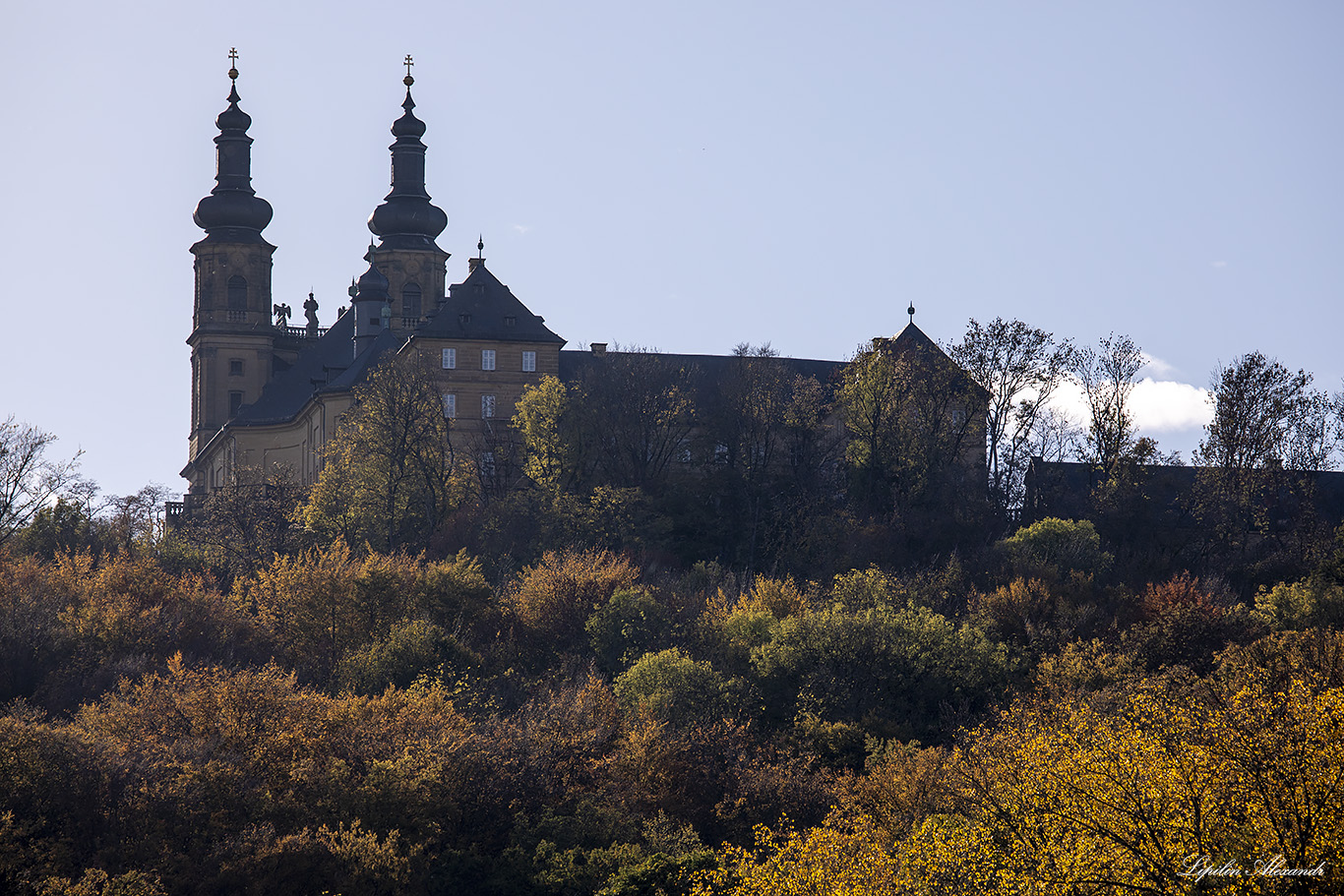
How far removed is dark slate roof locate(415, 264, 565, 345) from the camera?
70688mm

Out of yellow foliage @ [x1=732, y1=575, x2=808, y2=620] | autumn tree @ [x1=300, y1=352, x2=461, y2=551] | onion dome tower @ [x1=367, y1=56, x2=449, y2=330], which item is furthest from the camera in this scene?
onion dome tower @ [x1=367, y1=56, x2=449, y2=330]

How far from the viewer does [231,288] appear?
293ft

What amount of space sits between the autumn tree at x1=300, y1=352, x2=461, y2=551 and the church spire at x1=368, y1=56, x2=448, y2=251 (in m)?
24.1

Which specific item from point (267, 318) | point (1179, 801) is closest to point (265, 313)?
point (267, 318)

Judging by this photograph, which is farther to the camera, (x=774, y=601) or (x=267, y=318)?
(x=267, y=318)

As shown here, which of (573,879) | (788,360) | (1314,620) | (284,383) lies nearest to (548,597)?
(573,879)

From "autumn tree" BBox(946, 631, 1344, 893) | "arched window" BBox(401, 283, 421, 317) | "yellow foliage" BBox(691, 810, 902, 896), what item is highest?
"arched window" BBox(401, 283, 421, 317)

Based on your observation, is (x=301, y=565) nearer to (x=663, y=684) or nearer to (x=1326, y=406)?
(x=663, y=684)

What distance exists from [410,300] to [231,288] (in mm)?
9021

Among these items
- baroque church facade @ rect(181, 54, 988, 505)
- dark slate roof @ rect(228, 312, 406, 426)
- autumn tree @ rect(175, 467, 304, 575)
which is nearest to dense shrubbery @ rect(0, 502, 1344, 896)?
autumn tree @ rect(175, 467, 304, 575)

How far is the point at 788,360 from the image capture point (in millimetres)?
76562

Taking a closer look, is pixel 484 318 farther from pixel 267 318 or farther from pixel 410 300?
pixel 267 318

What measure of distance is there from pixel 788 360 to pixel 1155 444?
56.6 feet

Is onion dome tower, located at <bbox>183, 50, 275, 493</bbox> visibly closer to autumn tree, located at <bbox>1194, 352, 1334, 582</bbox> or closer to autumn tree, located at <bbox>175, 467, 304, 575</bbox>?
autumn tree, located at <bbox>175, 467, 304, 575</bbox>
